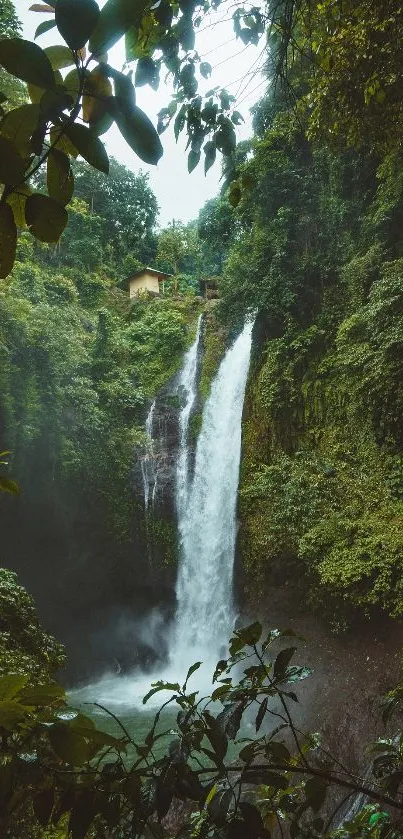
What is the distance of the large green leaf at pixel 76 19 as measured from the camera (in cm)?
55

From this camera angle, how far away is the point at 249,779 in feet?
2.70

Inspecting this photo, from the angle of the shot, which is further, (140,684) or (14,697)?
(140,684)

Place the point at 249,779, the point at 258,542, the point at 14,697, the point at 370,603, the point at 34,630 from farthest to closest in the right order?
1. the point at 258,542
2. the point at 370,603
3. the point at 34,630
4. the point at 249,779
5. the point at 14,697

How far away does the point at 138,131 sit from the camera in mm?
667

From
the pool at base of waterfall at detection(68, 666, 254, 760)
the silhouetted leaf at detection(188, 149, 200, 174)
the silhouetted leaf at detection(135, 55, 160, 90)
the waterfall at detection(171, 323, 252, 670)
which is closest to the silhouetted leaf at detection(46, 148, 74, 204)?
the silhouetted leaf at detection(135, 55, 160, 90)

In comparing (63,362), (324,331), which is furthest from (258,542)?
(63,362)

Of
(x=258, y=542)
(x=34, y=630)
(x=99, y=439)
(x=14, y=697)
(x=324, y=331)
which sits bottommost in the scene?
(x=14, y=697)

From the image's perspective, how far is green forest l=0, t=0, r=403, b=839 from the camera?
0.69 meters

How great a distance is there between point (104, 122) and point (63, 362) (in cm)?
849

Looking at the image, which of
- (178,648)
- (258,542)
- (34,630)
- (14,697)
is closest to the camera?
(14,697)

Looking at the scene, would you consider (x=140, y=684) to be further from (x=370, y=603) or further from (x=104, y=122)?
(x=104, y=122)

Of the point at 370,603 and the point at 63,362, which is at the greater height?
the point at 63,362

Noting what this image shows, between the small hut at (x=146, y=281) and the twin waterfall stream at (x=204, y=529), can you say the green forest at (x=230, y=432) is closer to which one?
the twin waterfall stream at (x=204, y=529)

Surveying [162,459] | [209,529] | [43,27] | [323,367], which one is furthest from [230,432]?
[43,27]
